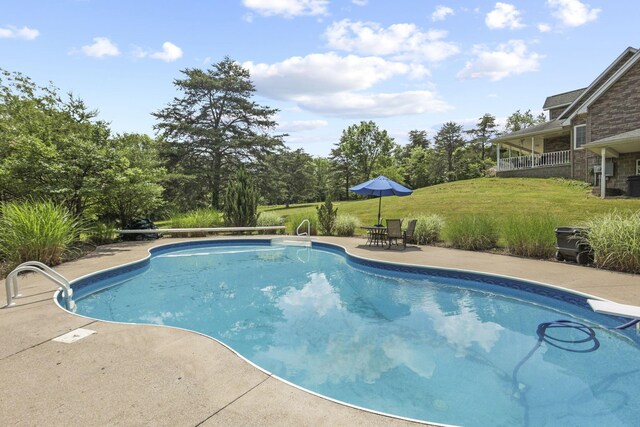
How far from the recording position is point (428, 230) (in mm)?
11859

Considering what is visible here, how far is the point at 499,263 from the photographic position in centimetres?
848

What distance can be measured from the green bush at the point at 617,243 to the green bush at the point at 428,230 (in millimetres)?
4533

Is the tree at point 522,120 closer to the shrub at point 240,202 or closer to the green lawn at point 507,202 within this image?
the green lawn at point 507,202

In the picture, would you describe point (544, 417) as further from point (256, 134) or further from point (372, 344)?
point (256, 134)

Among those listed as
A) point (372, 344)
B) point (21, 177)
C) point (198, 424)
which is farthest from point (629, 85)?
point (21, 177)

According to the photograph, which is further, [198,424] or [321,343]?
[321,343]

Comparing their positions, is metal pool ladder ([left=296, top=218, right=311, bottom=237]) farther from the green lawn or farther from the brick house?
the brick house

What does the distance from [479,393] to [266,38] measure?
11877 mm

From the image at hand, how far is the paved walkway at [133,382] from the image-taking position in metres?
2.57

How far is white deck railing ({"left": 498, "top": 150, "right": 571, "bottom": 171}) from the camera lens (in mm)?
20781

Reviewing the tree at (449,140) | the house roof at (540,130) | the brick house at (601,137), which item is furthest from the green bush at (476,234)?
the tree at (449,140)

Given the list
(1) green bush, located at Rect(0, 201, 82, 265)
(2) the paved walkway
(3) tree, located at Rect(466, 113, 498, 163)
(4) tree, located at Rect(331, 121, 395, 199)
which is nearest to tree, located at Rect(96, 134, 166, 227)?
(1) green bush, located at Rect(0, 201, 82, 265)

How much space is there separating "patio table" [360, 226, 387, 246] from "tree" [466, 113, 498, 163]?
3444 centimetres

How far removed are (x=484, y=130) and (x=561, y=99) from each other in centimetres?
1491
